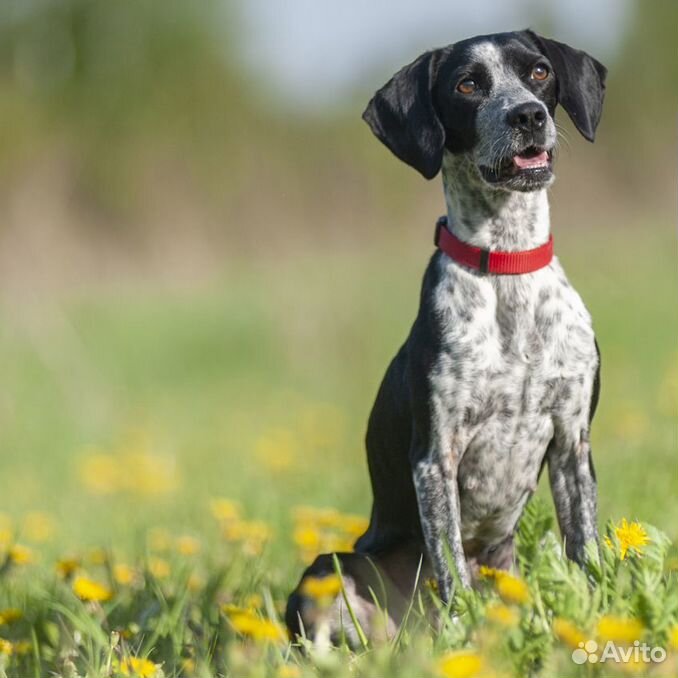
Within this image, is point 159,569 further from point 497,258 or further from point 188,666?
point 497,258

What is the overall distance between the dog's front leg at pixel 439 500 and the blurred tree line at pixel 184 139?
660 inches

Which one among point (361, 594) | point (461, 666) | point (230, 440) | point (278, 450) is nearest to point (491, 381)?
point (361, 594)

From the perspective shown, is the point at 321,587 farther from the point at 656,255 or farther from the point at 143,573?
the point at 656,255

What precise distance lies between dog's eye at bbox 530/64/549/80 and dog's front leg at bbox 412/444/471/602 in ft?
4.07

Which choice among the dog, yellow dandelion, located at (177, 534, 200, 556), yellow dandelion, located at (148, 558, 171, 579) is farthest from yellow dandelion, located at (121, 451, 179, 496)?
the dog

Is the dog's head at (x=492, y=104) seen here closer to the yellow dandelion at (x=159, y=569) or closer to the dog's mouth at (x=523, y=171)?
the dog's mouth at (x=523, y=171)

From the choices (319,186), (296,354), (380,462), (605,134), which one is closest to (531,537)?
(380,462)

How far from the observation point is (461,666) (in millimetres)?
2414

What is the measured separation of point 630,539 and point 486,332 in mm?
806

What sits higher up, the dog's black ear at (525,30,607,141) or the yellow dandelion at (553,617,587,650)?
the dog's black ear at (525,30,607,141)

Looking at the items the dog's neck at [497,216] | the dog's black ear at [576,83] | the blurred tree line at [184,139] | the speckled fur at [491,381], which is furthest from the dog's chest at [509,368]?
the blurred tree line at [184,139]

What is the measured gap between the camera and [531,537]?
3.66 meters

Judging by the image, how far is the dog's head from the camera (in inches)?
151
